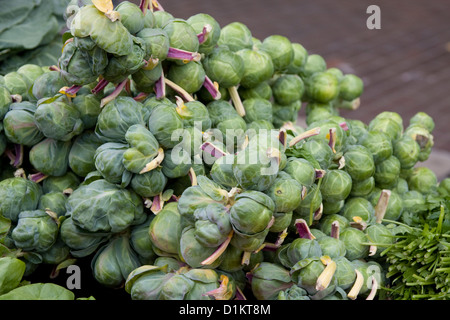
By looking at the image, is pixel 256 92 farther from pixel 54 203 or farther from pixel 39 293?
pixel 39 293

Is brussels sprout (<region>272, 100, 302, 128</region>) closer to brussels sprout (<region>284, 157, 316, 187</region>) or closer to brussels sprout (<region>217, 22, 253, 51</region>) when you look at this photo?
brussels sprout (<region>217, 22, 253, 51</region>)

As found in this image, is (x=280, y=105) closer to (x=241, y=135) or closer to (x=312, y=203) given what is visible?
(x=241, y=135)

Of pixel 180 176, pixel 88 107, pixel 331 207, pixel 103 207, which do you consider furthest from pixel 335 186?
pixel 88 107

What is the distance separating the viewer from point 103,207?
1.41m

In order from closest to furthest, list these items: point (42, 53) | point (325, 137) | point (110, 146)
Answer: point (110, 146), point (325, 137), point (42, 53)

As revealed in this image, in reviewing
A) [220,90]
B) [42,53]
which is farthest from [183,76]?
[42,53]

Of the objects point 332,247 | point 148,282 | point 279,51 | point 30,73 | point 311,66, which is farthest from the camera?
point 311,66

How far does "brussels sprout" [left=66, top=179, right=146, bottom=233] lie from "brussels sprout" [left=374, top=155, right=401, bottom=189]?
0.80m

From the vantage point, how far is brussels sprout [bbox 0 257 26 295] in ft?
4.58

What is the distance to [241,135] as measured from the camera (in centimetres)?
160

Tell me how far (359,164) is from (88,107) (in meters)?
0.82

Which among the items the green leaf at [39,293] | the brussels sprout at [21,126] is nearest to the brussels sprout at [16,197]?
the brussels sprout at [21,126]

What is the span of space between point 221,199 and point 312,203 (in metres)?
0.28
